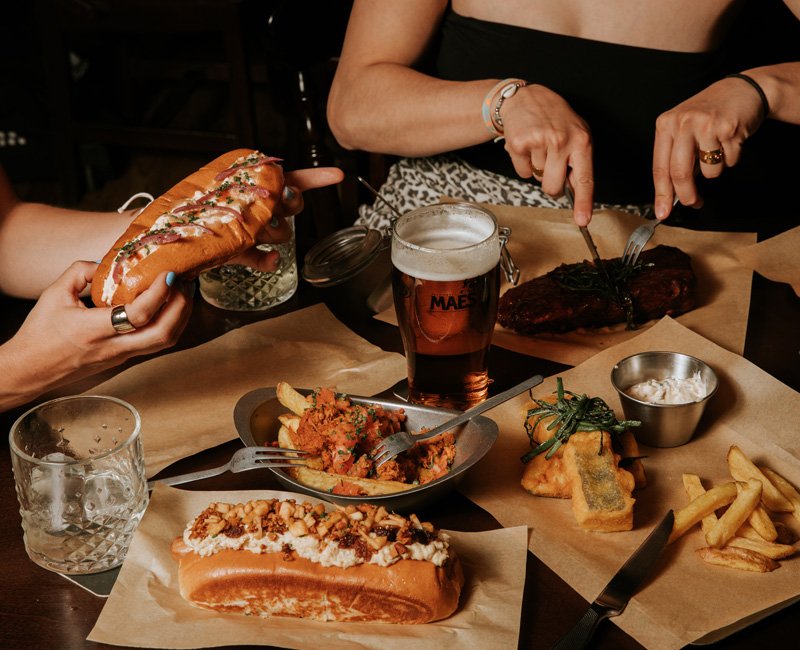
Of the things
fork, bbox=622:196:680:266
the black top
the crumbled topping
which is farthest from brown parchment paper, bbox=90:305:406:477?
the black top

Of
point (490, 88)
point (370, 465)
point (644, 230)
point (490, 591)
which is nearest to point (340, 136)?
point (490, 88)

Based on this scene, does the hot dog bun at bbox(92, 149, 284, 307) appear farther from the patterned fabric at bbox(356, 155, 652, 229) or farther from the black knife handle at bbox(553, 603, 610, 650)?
the black knife handle at bbox(553, 603, 610, 650)

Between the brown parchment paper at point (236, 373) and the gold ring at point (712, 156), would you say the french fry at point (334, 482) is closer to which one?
the brown parchment paper at point (236, 373)

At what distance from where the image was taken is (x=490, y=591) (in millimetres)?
1330

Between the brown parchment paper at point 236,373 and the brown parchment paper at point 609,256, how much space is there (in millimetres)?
186

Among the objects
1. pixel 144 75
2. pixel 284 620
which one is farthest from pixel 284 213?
pixel 144 75

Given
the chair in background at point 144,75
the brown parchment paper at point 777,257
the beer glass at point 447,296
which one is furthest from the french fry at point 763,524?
the chair in background at point 144,75

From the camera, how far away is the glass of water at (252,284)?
214cm

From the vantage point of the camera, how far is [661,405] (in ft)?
5.33

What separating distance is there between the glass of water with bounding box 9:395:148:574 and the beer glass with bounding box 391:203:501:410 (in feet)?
1.86

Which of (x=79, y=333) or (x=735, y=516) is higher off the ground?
(x=79, y=333)

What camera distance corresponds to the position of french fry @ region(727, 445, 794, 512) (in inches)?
58.2

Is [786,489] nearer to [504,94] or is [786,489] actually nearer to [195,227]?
[195,227]

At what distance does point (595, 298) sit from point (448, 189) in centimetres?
95
